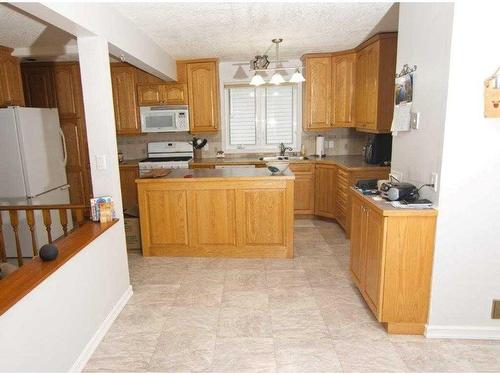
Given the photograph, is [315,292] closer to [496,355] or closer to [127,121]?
[496,355]

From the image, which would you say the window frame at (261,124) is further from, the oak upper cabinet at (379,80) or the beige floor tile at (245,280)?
the beige floor tile at (245,280)

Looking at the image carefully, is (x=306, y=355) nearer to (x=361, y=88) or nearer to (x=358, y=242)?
(x=358, y=242)

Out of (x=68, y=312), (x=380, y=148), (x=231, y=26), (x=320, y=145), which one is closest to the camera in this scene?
(x=68, y=312)

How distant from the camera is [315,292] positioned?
9.34 ft

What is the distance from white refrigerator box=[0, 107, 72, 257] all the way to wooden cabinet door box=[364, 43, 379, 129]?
12.7 ft

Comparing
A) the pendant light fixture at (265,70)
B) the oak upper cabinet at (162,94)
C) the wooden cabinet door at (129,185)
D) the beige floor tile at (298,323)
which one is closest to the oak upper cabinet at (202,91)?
the oak upper cabinet at (162,94)

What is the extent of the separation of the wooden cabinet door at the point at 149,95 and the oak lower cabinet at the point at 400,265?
149 inches

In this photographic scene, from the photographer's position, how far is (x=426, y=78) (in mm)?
2207

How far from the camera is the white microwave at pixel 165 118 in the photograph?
16.4 feet

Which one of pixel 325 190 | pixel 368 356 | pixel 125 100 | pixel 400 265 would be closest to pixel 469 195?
pixel 400 265

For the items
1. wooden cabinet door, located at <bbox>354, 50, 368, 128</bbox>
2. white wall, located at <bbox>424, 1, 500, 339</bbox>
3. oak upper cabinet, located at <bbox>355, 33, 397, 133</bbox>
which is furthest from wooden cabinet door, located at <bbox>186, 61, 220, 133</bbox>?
white wall, located at <bbox>424, 1, 500, 339</bbox>

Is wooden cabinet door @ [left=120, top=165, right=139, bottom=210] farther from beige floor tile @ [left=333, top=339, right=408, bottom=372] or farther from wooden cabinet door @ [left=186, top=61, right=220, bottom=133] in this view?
beige floor tile @ [left=333, top=339, right=408, bottom=372]

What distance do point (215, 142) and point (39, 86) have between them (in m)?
2.64

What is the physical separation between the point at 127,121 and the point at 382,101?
12.1 feet
